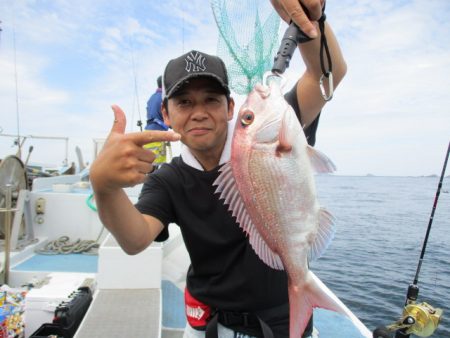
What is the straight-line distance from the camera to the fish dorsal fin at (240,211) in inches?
67.5

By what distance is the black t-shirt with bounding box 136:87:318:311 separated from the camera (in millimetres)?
1965

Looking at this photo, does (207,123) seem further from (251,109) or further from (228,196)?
(228,196)

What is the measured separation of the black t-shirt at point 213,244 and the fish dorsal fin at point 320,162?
0.49m

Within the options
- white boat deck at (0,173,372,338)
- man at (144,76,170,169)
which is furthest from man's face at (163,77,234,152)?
man at (144,76,170,169)

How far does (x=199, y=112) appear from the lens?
6.07 ft

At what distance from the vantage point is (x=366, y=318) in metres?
7.41

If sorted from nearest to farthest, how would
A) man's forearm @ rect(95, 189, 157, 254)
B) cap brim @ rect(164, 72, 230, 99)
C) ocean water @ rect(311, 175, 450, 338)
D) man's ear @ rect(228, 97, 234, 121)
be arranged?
man's forearm @ rect(95, 189, 157, 254)
cap brim @ rect(164, 72, 230, 99)
man's ear @ rect(228, 97, 234, 121)
ocean water @ rect(311, 175, 450, 338)

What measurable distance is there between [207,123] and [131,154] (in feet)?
2.08

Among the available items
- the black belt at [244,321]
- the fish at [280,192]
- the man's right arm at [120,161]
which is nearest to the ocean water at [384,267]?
the black belt at [244,321]

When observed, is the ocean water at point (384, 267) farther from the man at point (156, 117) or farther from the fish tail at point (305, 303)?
the man at point (156, 117)

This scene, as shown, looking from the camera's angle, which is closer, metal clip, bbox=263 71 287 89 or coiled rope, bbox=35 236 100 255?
metal clip, bbox=263 71 287 89

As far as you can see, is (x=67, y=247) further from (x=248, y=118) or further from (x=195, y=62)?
(x=248, y=118)

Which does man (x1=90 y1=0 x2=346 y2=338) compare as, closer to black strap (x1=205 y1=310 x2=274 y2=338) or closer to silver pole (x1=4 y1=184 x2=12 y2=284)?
black strap (x1=205 y1=310 x2=274 y2=338)

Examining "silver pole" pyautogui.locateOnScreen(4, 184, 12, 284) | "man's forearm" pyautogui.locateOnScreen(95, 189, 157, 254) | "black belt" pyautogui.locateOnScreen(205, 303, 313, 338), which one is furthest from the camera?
"silver pole" pyautogui.locateOnScreen(4, 184, 12, 284)
